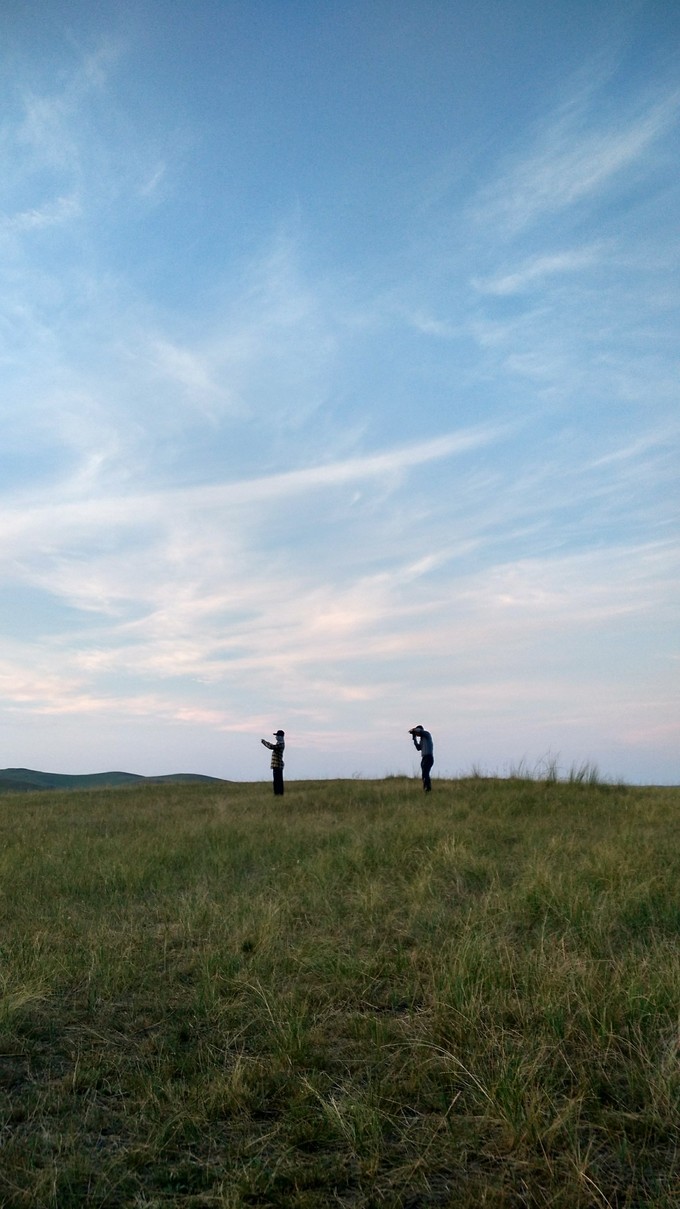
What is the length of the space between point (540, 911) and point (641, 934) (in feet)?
3.18

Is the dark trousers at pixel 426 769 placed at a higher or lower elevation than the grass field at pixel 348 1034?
higher

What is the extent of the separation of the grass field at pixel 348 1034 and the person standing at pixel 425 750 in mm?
10040

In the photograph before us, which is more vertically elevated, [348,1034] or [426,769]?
[426,769]

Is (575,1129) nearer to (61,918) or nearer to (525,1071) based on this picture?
(525,1071)

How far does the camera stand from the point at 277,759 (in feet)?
76.6

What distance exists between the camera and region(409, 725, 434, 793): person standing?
20.5 meters

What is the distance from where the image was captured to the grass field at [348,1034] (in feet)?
11.7

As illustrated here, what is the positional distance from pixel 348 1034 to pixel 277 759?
18.5 meters

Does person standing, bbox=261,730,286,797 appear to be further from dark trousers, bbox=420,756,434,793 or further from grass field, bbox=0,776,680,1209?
grass field, bbox=0,776,680,1209

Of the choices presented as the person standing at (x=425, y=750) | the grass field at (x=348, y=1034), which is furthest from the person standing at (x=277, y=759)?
the grass field at (x=348, y=1034)

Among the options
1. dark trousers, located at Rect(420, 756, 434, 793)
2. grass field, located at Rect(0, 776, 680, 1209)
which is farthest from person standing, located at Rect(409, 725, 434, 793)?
grass field, located at Rect(0, 776, 680, 1209)

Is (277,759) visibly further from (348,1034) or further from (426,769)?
(348,1034)

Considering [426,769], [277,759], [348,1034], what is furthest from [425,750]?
[348,1034]

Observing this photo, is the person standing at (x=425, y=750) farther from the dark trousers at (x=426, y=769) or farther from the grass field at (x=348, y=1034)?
the grass field at (x=348, y=1034)
